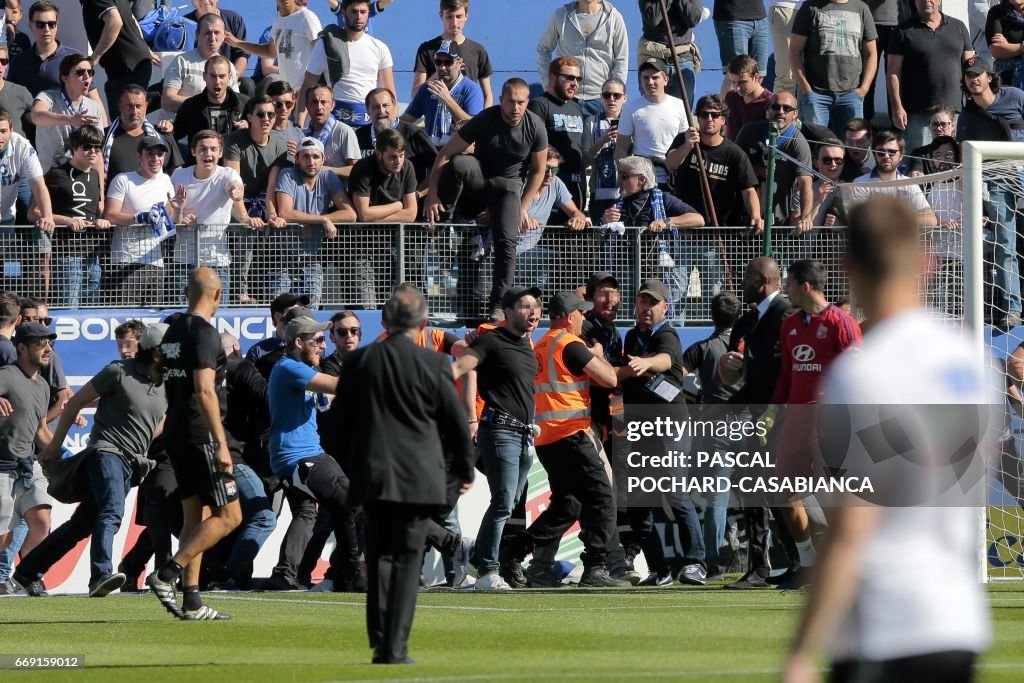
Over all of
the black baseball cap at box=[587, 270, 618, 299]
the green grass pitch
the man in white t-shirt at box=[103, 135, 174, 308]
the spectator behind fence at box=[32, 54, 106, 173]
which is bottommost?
the green grass pitch

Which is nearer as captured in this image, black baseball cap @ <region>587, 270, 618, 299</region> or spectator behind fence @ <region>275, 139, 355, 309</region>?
black baseball cap @ <region>587, 270, 618, 299</region>

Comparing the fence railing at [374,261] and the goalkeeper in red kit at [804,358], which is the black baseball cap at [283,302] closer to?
the fence railing at [374,261]

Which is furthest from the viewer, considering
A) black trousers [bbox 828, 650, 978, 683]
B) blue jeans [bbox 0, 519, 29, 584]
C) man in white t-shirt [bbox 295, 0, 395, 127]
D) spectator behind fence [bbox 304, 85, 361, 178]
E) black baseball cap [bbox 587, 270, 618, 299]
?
man in white t-shirt [bbox 295, 0, 395, 127]

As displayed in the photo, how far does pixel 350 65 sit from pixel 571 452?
22.2 ft

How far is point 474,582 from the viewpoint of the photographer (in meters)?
13.2

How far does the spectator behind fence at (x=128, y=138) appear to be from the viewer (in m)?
15.4

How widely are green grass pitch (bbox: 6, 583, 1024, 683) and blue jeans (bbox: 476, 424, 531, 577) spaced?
43 centimetres

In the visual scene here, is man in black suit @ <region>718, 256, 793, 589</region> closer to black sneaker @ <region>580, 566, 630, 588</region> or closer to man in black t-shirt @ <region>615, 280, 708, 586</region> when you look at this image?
man in black t-shirt @ <region>615, 280, 708, 586</region>

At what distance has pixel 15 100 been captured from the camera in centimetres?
1602

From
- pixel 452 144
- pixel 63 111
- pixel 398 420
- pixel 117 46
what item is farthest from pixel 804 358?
pixel 117 46

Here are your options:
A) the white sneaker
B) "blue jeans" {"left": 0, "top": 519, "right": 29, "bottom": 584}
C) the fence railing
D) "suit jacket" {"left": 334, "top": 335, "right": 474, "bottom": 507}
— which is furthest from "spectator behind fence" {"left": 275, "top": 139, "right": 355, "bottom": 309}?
"suit jacket" {"left": 334, "top": 335, "right": 474, "bottom": 507}

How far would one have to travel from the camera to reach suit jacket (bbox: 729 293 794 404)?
1143 cm

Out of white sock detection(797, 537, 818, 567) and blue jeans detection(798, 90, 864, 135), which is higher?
blue jeans detection(798, 90, 864, 135)

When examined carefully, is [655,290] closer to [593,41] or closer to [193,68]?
[593,41]
